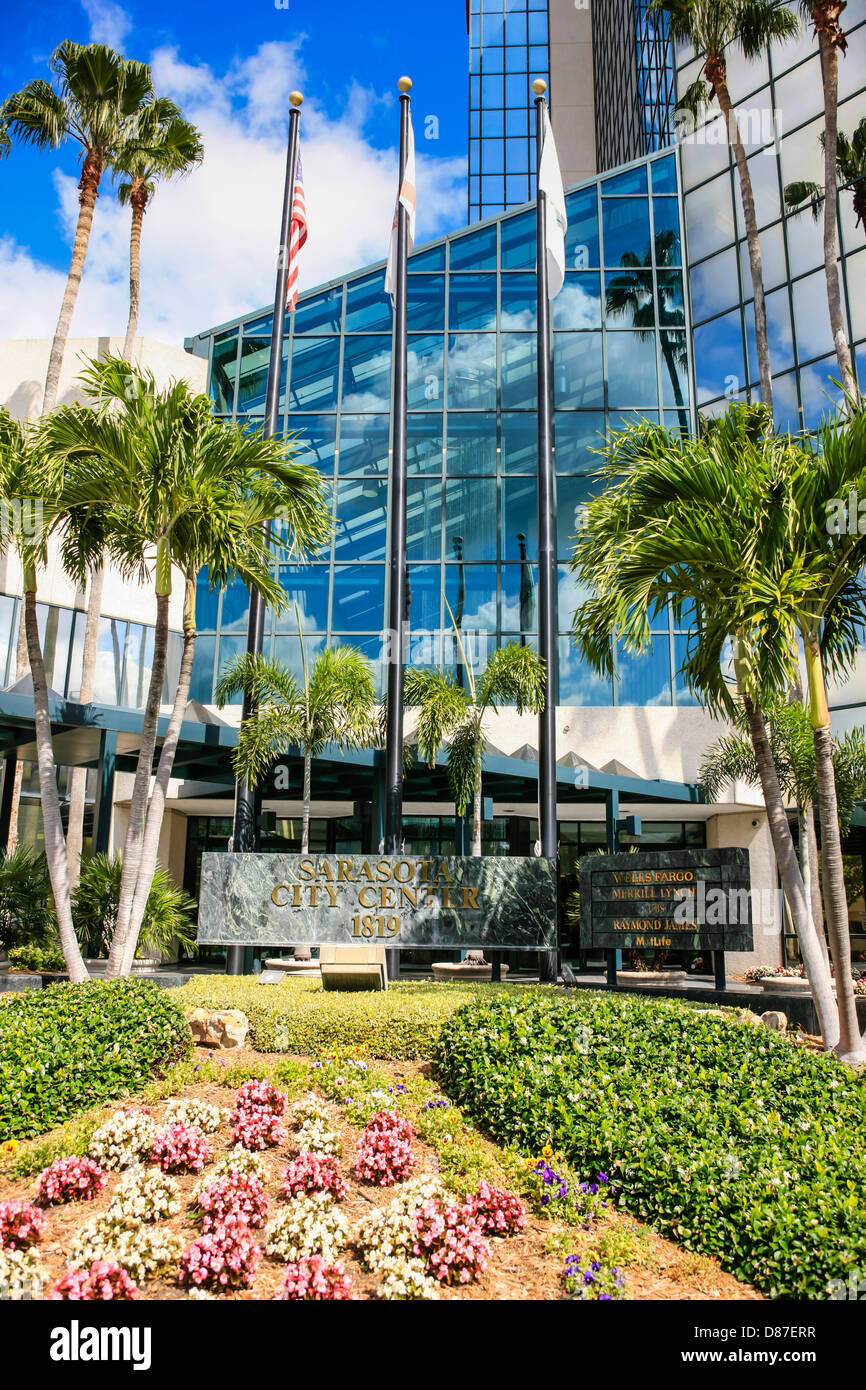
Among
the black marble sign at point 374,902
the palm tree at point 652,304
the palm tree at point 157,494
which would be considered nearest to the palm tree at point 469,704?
the black marble sign at point 374,902

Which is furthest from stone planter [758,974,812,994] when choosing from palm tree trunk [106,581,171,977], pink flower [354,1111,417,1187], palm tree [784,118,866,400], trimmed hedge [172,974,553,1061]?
pink flower [354,1111,417,1187]

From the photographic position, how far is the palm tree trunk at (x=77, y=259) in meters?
15.7

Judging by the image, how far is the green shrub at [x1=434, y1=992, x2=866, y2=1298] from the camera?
4.73 m

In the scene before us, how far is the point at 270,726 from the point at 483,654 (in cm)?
883

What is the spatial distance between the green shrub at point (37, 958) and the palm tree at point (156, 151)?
876cm

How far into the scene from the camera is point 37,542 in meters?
10.8

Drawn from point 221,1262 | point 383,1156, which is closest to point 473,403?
point 383,1156

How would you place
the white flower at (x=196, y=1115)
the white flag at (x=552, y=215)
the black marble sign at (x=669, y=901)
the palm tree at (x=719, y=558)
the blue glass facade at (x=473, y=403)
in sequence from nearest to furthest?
1. the white flower at (x=196, y=1115)
2. the palm tree at (x=719, y=558)
3. the black marble sign at (x=669, y=901)
4. the white flag at (x=552, y=215)
5. the blue glass facade at (x=473, y=403)

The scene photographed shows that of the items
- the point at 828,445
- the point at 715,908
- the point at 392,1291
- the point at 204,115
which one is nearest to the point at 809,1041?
the point at 715,908

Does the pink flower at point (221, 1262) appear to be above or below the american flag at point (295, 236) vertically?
below

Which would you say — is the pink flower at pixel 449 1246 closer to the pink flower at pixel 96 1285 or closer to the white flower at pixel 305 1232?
the white flower at pixel 305 1232

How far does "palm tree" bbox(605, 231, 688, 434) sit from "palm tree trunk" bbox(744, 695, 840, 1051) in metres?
16.8

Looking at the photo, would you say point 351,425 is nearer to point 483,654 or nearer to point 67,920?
point 483,654

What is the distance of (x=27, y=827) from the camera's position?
72.1 ft
